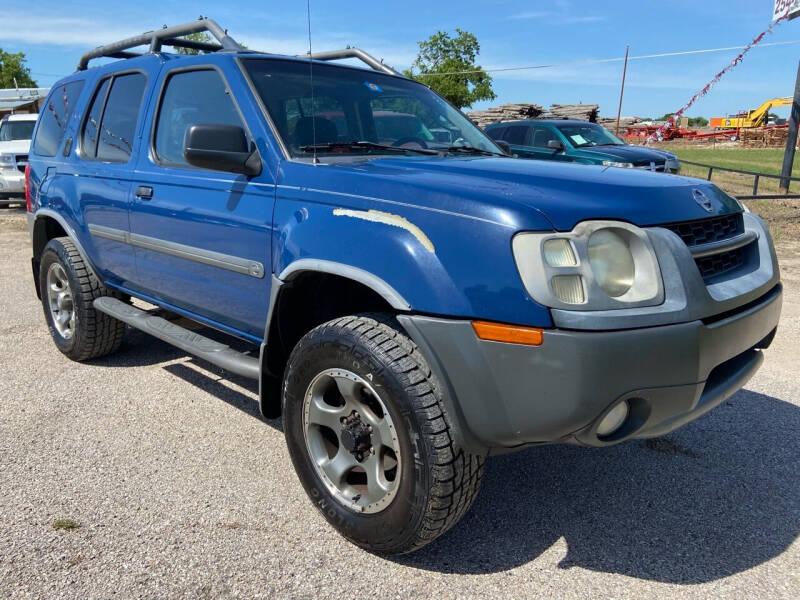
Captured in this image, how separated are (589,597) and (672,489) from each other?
3.14 ft

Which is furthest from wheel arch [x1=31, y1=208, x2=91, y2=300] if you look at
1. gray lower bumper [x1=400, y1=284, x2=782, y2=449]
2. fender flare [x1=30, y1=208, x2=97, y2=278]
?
gray lower bumper [x1=400, y1=284, x2=782, y2=449]

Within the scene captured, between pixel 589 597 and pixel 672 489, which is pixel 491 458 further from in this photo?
pixel 589 597

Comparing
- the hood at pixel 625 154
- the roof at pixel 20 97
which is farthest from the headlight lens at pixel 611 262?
the roof at pixel 20 97

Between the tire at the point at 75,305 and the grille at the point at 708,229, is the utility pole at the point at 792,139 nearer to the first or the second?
the grille at the point at 708,229

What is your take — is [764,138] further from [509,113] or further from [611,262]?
[611,262]

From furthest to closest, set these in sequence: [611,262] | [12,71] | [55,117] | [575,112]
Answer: [12,71] < [575,112] < [55,117] < [611,262]

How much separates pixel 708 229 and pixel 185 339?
8.26 feet

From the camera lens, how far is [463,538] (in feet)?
8.62

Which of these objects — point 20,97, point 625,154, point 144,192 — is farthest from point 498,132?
point 20,97

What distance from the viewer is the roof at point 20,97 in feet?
95.1

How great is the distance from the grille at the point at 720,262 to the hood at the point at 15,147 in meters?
14.2

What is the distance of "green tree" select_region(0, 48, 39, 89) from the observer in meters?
60.3

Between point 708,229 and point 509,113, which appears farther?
point 509,113

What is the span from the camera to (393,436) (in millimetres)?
2314
